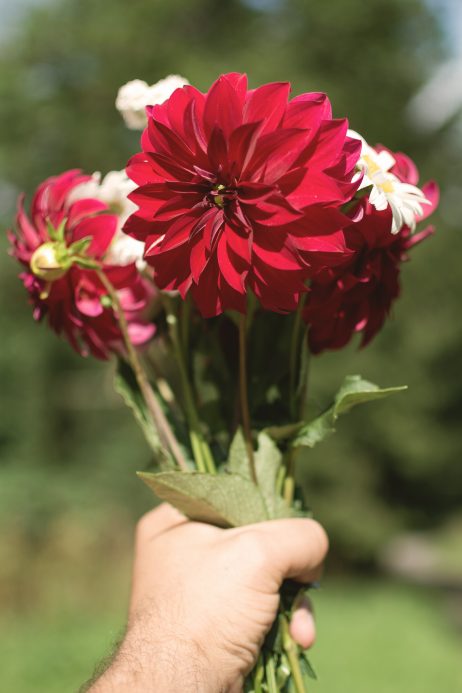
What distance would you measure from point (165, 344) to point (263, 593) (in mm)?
372

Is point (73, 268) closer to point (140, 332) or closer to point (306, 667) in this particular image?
point (140, 332)

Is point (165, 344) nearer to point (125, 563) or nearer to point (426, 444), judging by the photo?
point (125, 563)

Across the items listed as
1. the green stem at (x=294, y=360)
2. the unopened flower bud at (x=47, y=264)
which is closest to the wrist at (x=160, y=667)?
the green stem at (x=294, y=360)

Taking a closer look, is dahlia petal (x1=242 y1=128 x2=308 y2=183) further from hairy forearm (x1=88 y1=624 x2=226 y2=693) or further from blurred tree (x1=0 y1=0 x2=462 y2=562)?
blurred tree (x1=0 y1=0 x2=462 y2=562)

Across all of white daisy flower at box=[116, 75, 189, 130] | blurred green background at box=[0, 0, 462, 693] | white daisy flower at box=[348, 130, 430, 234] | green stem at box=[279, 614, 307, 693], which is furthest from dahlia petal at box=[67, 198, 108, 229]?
blurred green background at box=[0, 0, 462, 693]

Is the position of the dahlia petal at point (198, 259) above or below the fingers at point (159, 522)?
above

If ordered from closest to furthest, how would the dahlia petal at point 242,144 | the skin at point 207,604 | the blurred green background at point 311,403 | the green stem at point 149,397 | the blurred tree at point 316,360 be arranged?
the dahlia petal at point 242,144 < the skin at point 207,604 < the green stem at point 149,397 < the blurred green background at point 311,403 < the blurred tree at point 316,360

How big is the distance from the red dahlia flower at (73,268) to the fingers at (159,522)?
0.24 m

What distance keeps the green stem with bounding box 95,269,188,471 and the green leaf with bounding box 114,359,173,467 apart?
0.01 m

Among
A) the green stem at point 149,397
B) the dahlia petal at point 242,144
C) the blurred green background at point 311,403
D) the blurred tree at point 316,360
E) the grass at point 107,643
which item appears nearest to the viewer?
the dahlia petal at point 242,144

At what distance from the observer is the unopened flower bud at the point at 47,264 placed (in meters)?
0.99

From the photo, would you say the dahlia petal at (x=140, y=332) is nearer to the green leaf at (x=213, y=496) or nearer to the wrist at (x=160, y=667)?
the green leaf at (x=213, y=496)

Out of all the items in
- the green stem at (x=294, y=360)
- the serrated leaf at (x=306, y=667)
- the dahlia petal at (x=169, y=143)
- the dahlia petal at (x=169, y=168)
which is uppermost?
the dahlia petal at (x=169, y=143)

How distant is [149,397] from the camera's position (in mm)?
1085
